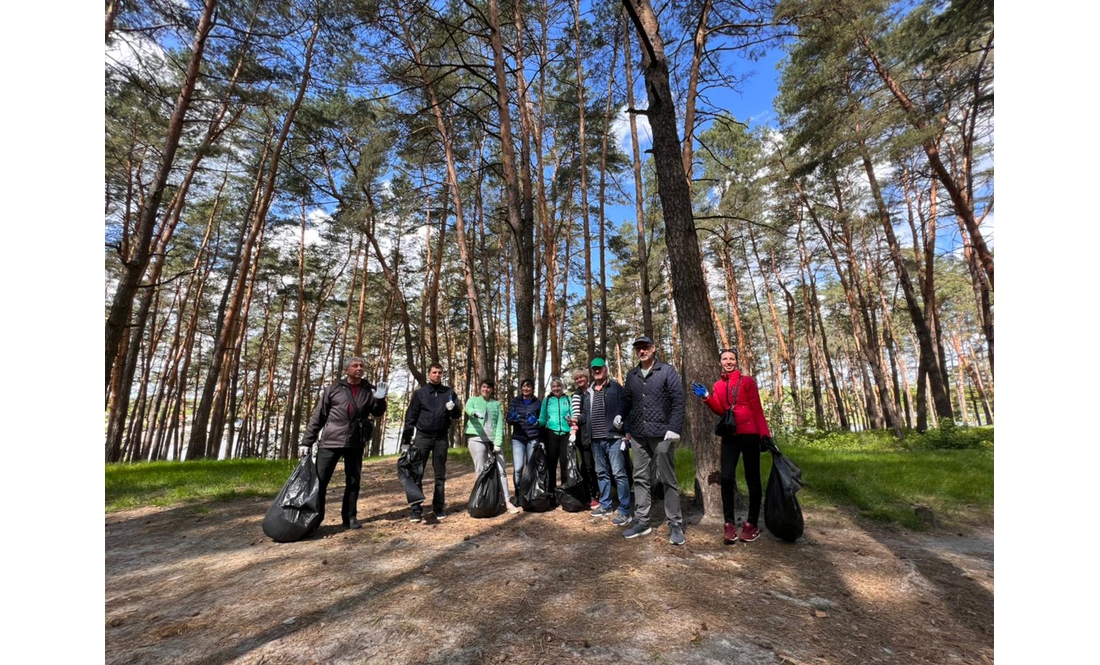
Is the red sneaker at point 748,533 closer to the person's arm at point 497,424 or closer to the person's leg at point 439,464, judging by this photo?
the person's arm at point 497,424

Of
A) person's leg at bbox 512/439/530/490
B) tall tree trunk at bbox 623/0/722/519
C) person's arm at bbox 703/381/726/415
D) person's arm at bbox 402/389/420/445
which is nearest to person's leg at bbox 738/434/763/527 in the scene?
person's arm at bbox 703/381/726/415

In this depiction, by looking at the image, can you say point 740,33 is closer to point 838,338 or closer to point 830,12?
point 830,12

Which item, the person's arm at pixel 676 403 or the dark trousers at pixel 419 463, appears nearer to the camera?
the person's arm at pixel 676 403

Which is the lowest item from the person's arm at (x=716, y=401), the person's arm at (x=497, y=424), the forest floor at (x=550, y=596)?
the forest floor at (x=550, y=596)

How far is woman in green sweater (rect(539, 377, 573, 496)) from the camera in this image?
576cm

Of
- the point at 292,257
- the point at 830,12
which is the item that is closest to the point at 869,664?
the point at 830,12

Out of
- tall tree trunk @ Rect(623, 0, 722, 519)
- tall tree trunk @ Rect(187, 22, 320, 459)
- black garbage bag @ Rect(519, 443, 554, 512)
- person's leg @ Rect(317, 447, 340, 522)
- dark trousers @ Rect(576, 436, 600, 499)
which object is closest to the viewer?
person's leg @ Rect(317, 447, 340, 522)

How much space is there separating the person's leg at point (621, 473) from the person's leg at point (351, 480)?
2.77 metres

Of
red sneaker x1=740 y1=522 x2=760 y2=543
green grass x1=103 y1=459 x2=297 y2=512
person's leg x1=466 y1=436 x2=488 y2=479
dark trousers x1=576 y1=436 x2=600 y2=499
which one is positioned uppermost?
person's leg x1=466 y1=436 x2=488 y2=479


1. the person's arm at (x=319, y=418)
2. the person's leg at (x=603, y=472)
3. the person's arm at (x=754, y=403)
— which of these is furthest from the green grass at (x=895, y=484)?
the person's arm at (x=319, y=418)

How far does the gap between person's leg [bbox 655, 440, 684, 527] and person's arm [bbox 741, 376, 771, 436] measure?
0.81 metres

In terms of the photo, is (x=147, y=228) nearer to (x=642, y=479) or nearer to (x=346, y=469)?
(x=346, y=469)

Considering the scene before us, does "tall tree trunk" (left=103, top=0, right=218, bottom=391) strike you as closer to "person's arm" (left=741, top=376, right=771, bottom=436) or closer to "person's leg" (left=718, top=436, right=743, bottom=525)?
"person's leg" (left=718, top=436, right=743, bottom=525)

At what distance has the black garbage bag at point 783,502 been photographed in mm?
4000
